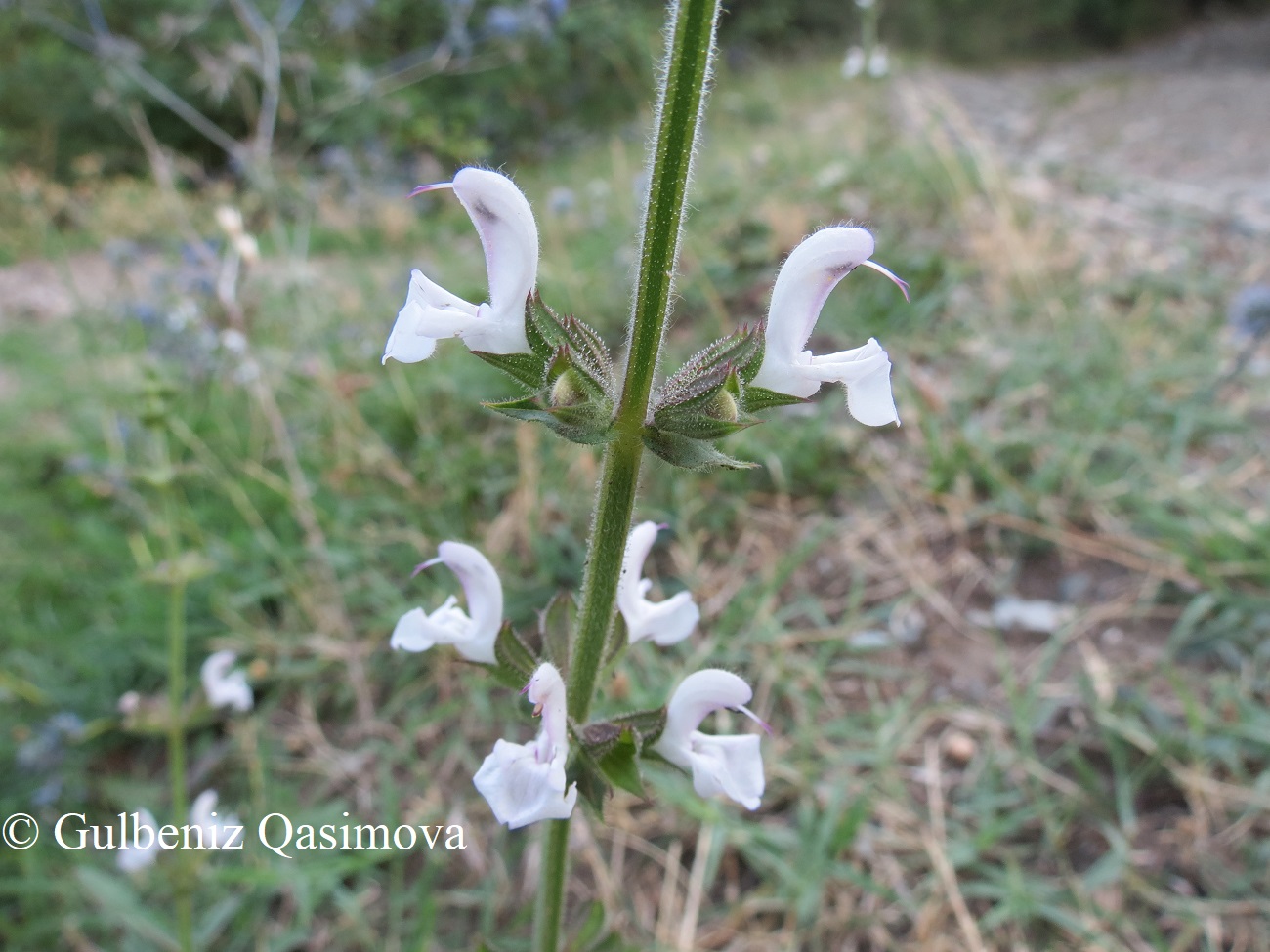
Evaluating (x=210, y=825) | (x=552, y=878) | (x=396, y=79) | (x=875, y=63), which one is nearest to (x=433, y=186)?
(x=552, y=878)

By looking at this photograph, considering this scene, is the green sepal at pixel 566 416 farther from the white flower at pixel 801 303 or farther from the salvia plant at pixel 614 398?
the white flower at pixel 801 303

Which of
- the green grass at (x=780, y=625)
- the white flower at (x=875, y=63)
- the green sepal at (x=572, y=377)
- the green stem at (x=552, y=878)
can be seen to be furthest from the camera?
the white flower at (x=875, y=63)

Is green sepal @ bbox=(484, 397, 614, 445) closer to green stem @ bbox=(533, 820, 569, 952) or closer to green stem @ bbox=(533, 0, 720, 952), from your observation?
green stem @ bbox=(533, 0, 720, 952)

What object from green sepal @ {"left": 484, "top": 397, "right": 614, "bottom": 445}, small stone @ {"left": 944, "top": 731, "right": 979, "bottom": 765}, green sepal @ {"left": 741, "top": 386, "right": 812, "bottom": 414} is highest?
green sepal @ {"left": 741, "top": 386, "right": 812, "bottom": 414}

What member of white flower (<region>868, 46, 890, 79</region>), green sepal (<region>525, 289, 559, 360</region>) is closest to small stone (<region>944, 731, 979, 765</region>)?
green sepal (<region>525, 289, 559, 360</region>)

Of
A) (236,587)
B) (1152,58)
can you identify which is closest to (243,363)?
(236,587)

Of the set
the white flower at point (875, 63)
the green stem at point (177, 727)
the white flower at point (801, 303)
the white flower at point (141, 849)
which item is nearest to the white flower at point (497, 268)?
the white flower at point (801, 303)
